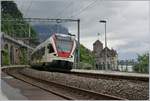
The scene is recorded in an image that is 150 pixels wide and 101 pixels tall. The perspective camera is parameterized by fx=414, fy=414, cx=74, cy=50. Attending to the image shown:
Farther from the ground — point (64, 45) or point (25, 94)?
point (64, 45)

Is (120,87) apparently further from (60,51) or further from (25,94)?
(60,51)

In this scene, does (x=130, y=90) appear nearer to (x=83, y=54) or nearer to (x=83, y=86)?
(x=83, y=86)

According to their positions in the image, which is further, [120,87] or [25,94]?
[25,94]

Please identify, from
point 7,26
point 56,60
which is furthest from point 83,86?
point 7,26

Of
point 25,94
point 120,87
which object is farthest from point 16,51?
point 120,87

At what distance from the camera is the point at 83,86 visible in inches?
851

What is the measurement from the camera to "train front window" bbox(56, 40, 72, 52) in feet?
108

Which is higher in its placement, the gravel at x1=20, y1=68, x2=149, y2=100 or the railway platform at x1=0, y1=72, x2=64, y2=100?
the gravel at x1=20, y1=68, x2=149, y2=100

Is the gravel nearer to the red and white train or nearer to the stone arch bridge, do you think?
the red and white train

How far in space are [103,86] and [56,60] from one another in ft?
46.2

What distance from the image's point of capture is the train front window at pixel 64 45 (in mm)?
33047

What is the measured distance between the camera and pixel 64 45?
3347cm

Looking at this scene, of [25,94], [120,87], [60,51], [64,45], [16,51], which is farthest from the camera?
[16,51]

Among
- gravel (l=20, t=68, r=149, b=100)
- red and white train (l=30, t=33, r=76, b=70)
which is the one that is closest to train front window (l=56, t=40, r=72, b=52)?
red and white train (l=30, t=33, r=76, b=70)
